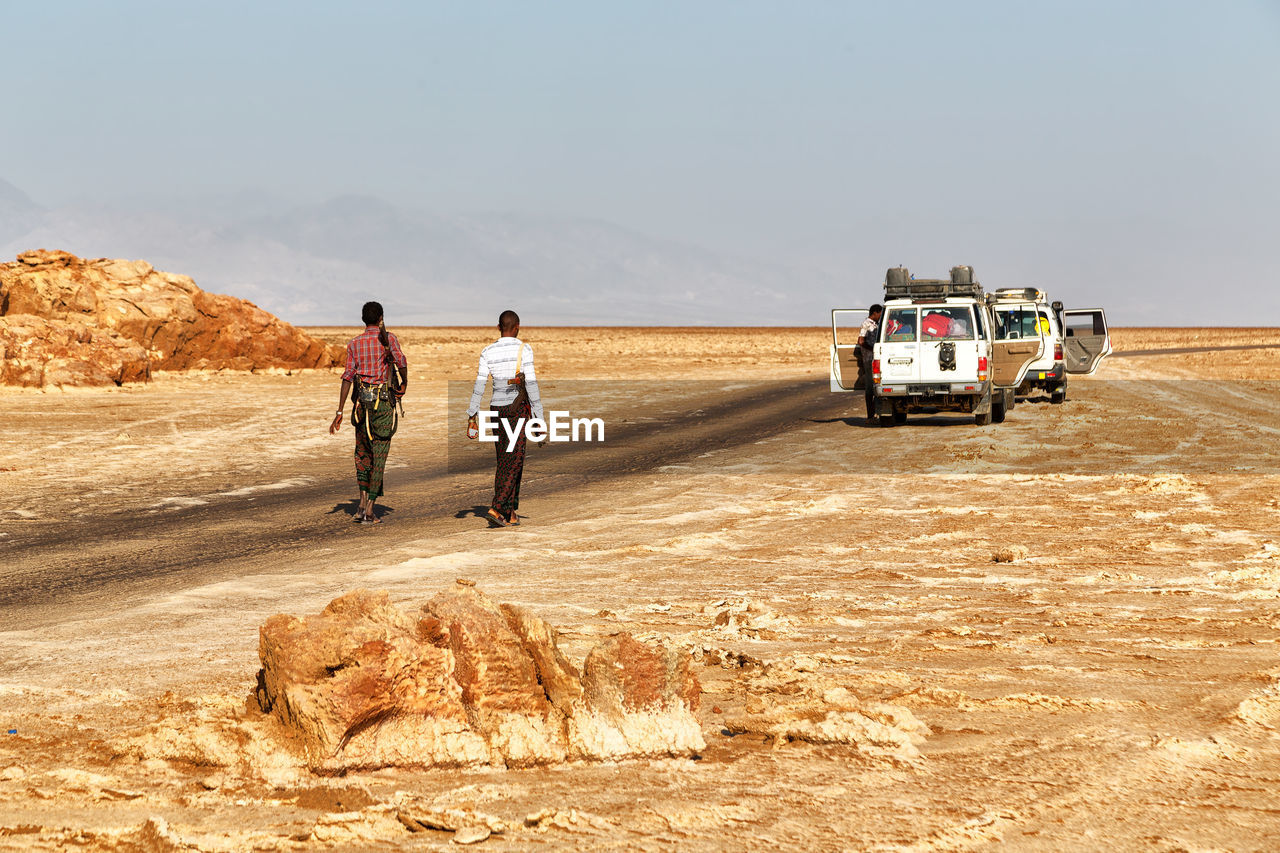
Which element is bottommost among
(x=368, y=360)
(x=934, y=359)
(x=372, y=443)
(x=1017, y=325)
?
(x=372, y=443)

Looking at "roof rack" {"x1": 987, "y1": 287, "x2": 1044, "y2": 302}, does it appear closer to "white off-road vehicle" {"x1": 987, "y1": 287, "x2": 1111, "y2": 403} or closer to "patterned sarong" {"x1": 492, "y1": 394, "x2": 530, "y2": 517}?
"white off-road vehicle" {"x1": 987, "y1": 287, "x2": 1111, "y2": 403}

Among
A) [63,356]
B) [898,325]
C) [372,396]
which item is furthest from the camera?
[63,356]

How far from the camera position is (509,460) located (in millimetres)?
11305

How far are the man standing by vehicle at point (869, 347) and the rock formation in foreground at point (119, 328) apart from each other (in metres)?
19.6

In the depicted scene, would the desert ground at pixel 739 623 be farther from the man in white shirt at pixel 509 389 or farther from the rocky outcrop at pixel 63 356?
the rocky outcrop at pixel 63 356

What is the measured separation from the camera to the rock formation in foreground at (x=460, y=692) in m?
4.77

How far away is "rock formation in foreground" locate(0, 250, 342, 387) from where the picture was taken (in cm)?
3008

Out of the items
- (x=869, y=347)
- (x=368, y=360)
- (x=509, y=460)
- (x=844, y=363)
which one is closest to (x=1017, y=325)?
(x=844, y=363)

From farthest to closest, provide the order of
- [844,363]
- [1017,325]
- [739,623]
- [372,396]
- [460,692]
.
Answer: [1017,325] < [844,363] < [372,396] < [739,623] < [460,692]

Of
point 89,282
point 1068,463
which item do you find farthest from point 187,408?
point 1068,463

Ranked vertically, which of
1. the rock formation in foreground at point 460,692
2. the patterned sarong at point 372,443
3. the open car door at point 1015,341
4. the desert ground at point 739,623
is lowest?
the desert ground at point 739,623

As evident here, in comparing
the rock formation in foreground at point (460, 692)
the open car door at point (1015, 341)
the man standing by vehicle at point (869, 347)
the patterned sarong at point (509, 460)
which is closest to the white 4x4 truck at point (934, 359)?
the man standing by vehicle at point (869, 347)

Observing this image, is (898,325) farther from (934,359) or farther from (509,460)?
(509,460)

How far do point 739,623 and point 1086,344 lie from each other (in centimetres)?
2542
